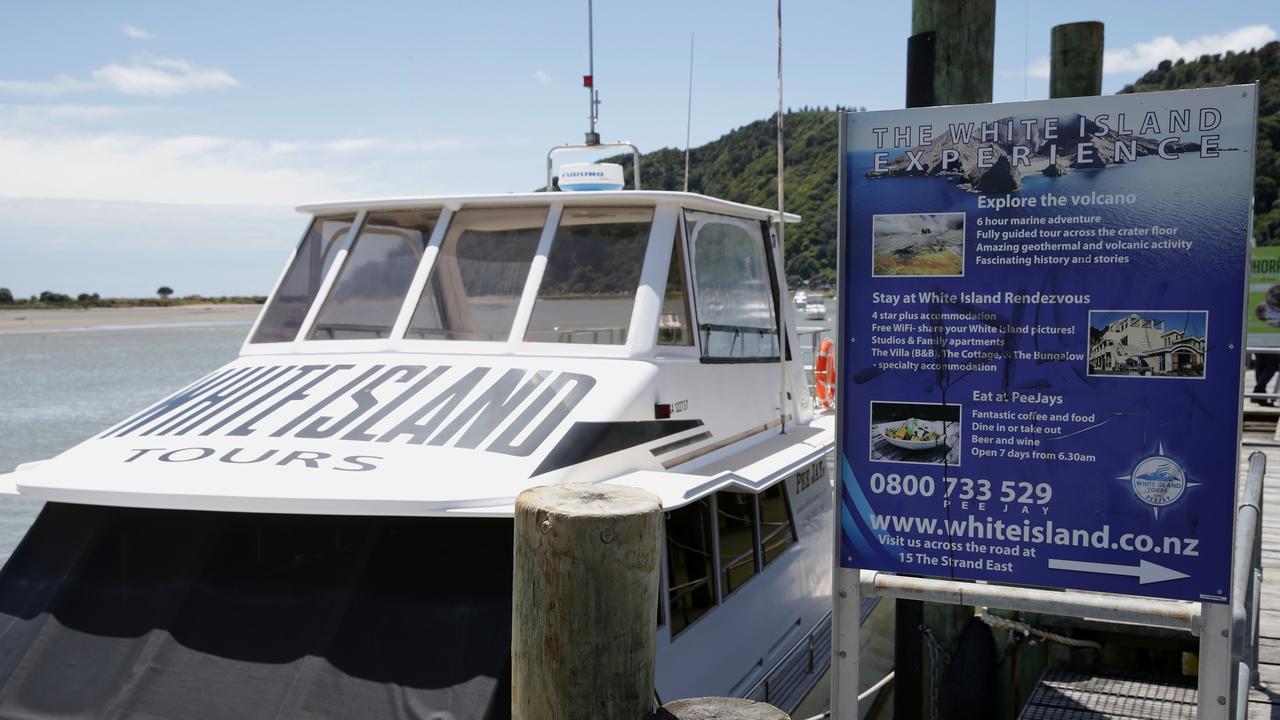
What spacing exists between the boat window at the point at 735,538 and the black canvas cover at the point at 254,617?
1.65 metres

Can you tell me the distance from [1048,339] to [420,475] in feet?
7.59

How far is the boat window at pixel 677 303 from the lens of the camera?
5574 millimetres

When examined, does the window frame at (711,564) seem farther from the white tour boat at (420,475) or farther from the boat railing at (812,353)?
the boat railing at (812,353)

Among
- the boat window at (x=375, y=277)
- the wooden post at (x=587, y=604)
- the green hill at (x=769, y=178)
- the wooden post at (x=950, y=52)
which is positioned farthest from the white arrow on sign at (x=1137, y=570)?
the green hill at (x=769, y=178)

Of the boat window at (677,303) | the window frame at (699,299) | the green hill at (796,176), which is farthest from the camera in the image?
the green hill at (796,176)

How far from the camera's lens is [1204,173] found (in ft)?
9.84

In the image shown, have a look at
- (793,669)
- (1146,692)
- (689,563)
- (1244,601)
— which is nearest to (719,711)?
(1244,601)

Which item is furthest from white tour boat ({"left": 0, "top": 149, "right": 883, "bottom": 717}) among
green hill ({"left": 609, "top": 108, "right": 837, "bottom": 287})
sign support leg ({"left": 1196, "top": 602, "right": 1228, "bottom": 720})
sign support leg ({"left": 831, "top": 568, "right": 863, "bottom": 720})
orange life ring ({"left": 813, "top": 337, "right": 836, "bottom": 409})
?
green hill ({"left": 609, "top": 108, "right": 837, "bottom": 287})

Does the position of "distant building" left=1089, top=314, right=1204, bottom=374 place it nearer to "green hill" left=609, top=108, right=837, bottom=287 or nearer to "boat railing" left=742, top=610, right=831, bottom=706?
"boat railing" left=742, top=610, right=831, bottom=706

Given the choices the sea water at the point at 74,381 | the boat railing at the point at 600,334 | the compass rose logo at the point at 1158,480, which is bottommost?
the sea water at the point at 74,381

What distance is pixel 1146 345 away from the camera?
3.08 meters

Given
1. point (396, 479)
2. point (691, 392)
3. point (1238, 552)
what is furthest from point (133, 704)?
point (1238, 552)

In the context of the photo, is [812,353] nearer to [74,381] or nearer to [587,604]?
[587,604]

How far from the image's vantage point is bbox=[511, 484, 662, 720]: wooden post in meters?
2.46
